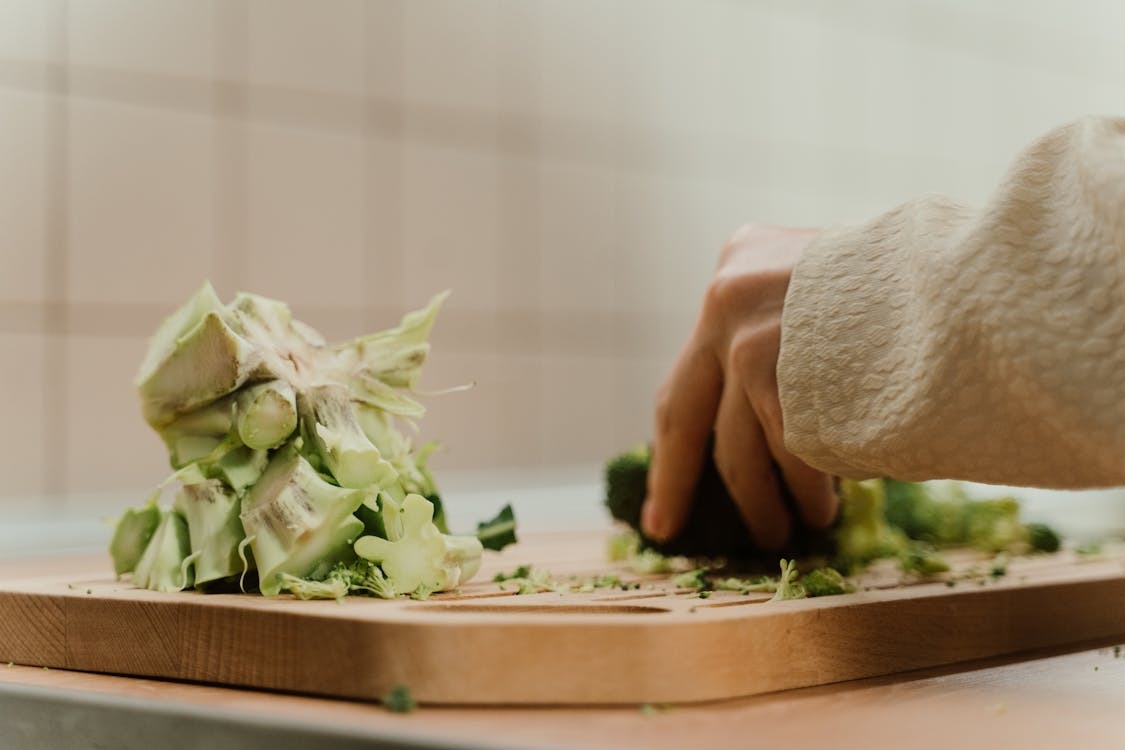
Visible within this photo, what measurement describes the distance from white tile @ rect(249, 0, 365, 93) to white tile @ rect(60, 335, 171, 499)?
0.52m

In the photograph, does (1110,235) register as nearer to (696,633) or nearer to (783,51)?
(696,633)

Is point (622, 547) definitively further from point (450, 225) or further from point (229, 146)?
point (450, 225)

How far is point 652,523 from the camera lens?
1.04 metres

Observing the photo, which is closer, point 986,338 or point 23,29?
point 986,338

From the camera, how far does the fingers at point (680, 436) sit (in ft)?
3.14

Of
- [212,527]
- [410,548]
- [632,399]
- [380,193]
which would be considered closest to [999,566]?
[410,548]

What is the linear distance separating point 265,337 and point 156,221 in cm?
123

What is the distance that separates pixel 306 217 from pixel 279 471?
1.45 meters

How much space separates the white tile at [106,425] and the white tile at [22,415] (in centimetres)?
4

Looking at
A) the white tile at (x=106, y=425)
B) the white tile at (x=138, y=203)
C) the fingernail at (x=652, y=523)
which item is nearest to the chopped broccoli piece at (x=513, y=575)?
the fingernail at (x=652, y=523)

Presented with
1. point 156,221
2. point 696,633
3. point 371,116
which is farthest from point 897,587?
point 371,116

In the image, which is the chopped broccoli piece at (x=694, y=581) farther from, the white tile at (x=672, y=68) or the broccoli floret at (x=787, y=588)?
the white tile at (x=672, y=68)

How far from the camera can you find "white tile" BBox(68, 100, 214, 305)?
190 cm

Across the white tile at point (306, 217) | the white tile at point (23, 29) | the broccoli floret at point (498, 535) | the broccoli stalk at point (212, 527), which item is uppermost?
the white tile at point (23, 29)
